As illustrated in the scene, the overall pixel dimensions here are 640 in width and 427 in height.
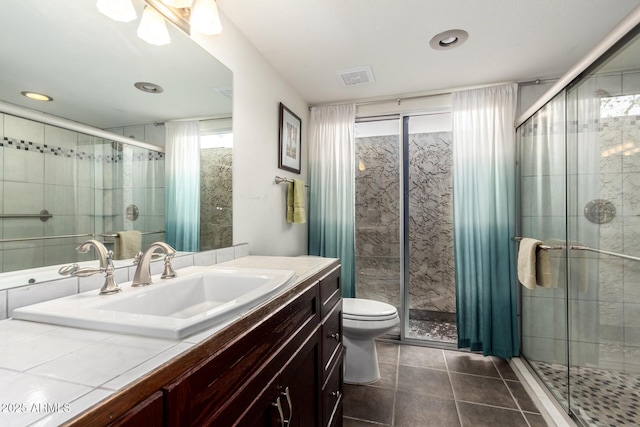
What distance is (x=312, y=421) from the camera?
1.04 metres

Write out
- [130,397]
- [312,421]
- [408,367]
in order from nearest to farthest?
[130,397], [312,421], [408,367]

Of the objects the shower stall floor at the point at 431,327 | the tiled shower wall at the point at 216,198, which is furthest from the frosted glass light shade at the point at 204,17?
the shower stall floor at the point at 431,327

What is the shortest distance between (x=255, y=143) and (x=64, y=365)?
1.53 meters

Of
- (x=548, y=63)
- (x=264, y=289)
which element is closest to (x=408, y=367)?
(x=264, y=289)

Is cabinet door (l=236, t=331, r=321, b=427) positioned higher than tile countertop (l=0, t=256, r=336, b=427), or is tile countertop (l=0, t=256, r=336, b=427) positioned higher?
tile countertop (l=0, t=256, r=336, b=427)

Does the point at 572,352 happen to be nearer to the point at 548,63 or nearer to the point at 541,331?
the point at 541,331

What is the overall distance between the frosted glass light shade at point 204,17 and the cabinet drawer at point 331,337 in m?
1.32

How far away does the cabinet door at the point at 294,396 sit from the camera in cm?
69

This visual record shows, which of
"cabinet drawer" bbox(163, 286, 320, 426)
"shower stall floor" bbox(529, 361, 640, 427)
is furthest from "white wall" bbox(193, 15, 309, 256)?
"shower stall floor" bbox(529, 361, 640, 427)

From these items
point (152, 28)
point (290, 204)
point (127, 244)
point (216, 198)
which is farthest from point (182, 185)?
point (290, 204)

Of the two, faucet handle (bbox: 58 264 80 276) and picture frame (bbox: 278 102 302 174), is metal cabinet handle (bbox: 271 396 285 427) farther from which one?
picture frame (bbox: 278 102 302 174)

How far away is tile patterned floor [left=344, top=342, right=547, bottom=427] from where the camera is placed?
1.59m

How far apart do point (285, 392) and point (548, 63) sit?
249 cm

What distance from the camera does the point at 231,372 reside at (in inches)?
23.0
